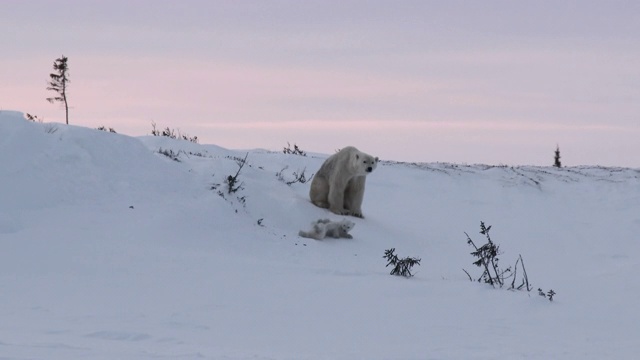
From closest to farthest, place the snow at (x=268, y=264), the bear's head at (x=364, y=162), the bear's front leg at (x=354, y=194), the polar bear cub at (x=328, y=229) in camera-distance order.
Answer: the snow at (x=268, y=264) → the polar bear cub at (x=328, y=229) → the bear's head at (x=364, y=162) → the bear's front leg at (x=354, y=194)

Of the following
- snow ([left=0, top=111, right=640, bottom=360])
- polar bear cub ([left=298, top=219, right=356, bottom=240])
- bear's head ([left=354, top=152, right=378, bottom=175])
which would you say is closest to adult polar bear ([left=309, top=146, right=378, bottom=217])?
bear's head ([left=354, top=152, right=378, bottom=175])

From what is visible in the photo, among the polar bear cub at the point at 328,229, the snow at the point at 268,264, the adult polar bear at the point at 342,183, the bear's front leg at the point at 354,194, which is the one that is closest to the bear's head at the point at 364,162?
the adult polar bear at the point at 342,183

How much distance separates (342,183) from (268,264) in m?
3.96

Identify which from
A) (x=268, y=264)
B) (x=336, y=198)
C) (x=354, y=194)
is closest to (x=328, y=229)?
(x=336, y=198)

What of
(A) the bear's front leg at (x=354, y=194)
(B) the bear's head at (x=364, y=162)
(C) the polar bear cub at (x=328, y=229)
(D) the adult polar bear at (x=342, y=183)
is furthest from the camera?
(A) the bear's front leg at (x=354, y=194)

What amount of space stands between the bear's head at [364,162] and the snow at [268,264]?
2.84 feet

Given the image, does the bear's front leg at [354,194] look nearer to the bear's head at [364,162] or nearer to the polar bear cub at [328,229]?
the bear's head at [364,162]

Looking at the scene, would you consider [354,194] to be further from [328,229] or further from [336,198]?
[328,229]

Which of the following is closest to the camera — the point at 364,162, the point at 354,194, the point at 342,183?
the point at 364,162

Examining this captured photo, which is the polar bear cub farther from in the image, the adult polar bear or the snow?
the adult polar bear

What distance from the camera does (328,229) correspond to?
12273mm

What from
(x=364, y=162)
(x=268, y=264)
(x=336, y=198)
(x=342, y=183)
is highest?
(x=364, y=162)

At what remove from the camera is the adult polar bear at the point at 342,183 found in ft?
44.7

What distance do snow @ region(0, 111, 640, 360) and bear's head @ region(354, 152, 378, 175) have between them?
0.87 meters
